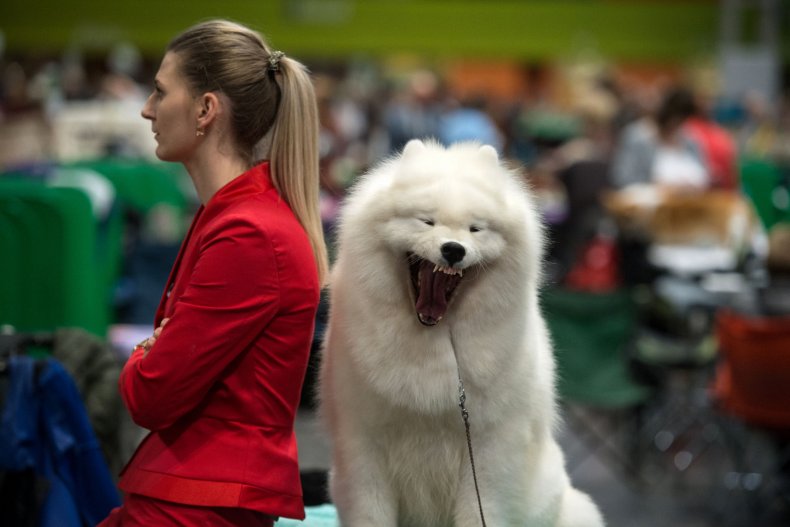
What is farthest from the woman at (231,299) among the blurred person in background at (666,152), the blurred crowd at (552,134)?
the blurred person in background at (666,152)

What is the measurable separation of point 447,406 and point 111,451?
1.28 m

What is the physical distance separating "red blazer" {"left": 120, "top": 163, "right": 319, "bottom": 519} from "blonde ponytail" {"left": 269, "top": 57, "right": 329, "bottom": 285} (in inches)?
1.5

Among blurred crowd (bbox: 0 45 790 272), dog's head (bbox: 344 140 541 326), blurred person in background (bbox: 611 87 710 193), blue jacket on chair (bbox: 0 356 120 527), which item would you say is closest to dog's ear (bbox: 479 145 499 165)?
dog's head (bbox: 344 140 541 326)

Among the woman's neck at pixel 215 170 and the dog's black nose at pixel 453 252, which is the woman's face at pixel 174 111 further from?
the dog's black nose at pixel 453 252

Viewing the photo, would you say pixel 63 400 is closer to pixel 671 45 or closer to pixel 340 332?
pixel 340 332

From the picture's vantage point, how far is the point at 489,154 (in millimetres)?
2221

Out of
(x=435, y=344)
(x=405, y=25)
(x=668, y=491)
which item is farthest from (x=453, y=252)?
(x=405, y=25)

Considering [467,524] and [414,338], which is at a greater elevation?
[414,338]

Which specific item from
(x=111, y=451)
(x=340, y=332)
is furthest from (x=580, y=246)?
(x=340, y=332)

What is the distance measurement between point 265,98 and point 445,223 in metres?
0.49

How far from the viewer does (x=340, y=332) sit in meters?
2.22

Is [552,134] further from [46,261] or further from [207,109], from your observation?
[207,109]

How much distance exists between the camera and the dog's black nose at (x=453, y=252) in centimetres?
200

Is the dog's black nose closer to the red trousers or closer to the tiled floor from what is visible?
the red trousers
